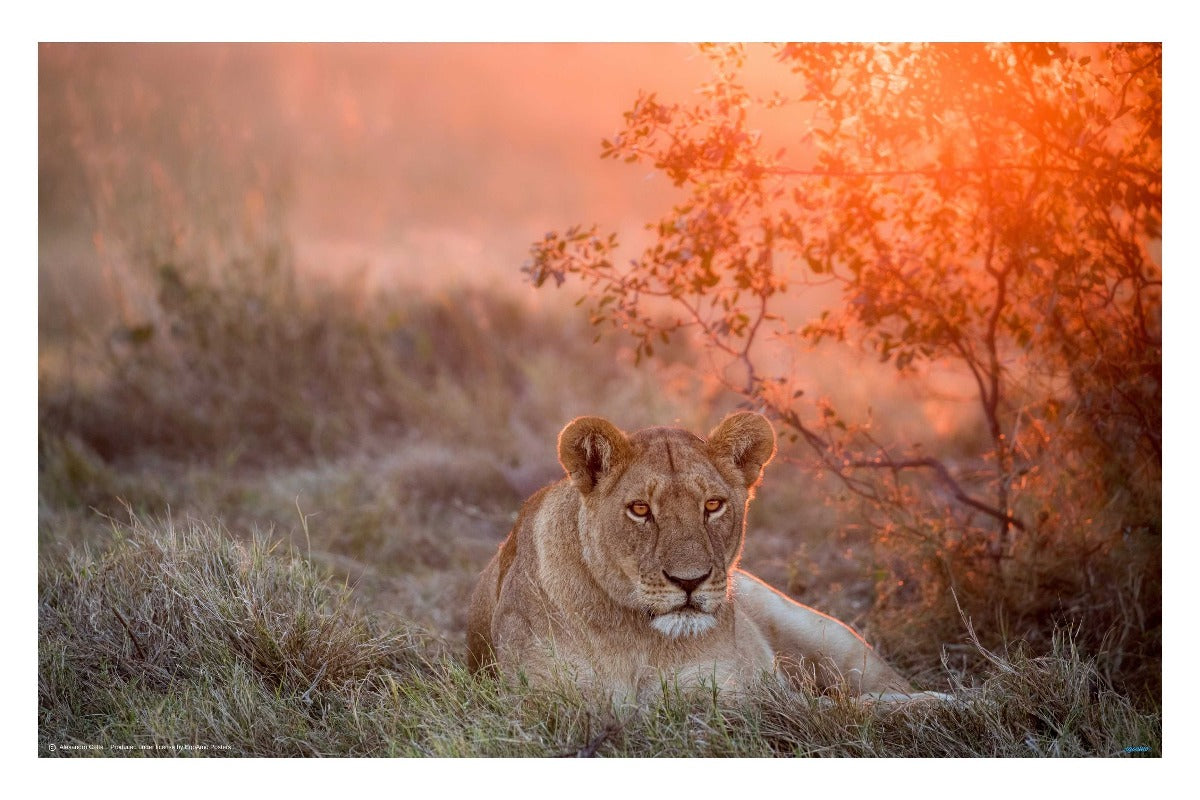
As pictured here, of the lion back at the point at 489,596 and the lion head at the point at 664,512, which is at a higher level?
the lion head at the point at 664,512

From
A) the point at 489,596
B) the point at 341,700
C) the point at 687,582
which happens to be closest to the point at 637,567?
the point at 687,582

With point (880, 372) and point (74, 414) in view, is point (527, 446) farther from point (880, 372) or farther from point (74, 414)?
point (880, 372)

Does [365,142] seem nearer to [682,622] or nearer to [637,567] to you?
[637,567]

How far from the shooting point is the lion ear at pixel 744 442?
4.37 meters

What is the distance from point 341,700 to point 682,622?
1.45m

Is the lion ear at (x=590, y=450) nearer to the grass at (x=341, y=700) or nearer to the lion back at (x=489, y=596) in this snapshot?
the lion back at (x=489, y=596)

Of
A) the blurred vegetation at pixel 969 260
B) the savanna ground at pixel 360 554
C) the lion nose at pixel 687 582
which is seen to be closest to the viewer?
the lion nose at pixel 687 582

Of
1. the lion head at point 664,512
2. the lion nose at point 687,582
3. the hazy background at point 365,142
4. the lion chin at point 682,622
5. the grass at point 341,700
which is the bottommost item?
the grass at point 341,700

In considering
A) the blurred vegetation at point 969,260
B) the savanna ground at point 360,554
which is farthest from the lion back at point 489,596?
the blurred vegetation at point 969,260

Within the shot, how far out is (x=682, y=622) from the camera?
4148mm

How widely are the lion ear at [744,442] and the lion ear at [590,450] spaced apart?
0.33 metres

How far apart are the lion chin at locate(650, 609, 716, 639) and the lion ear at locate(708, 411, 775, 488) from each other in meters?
0.55

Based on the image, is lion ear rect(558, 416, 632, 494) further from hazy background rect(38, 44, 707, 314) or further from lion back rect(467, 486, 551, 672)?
hazy background rect(38, 44, 707, 314)
